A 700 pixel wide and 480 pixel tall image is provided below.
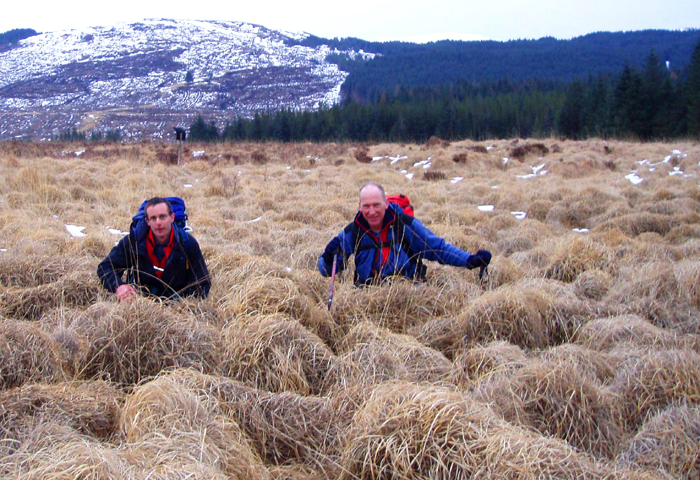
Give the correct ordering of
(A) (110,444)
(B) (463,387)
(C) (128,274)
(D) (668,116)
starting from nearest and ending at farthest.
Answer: (A) (110,444) < (B) (463,387) < (C) (128,274) < (D) (668,116)

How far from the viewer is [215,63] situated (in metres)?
140

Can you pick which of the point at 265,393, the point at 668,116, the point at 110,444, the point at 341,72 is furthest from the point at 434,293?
the point at 341,72

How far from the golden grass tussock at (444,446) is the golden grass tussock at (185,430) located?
15.6 inches

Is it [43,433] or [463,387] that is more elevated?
[43,433]

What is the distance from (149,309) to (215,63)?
148957mm

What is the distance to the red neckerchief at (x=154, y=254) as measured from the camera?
12.1ft

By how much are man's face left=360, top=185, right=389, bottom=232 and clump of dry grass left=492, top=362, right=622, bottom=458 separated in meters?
1.70

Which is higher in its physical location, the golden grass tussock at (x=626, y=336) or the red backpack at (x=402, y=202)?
the red backpack at (x=402, y=202)

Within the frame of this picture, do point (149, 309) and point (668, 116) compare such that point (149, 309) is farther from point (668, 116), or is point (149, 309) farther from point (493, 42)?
point (493, 42)

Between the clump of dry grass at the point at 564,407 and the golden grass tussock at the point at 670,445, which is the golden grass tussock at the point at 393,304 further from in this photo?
the golden grass tussock at the point at 670,445

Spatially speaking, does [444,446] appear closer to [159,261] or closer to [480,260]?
[480,260]

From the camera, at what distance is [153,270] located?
3.69 metres

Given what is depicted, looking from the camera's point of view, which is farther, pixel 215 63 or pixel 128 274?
pixel 215 63

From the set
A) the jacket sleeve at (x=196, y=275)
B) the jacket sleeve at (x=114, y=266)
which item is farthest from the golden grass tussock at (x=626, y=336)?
the jacket sleeve at (x=114, y=266)
